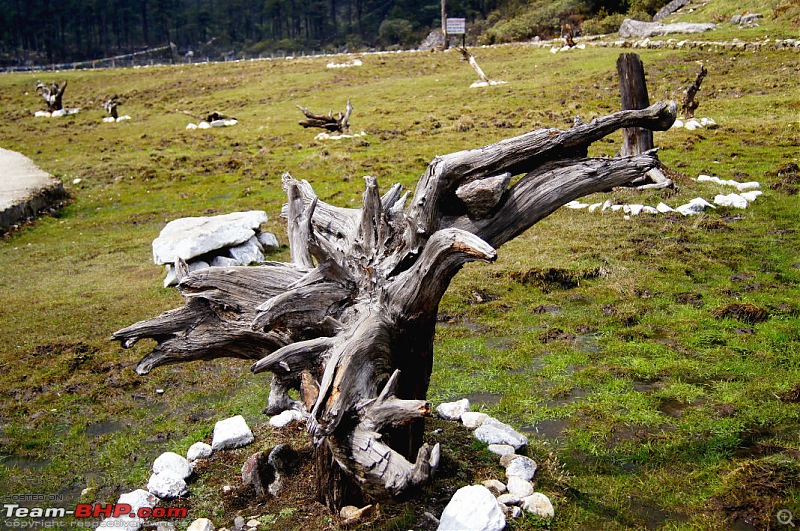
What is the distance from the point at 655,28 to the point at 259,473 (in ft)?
140

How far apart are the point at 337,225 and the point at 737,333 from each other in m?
5.48

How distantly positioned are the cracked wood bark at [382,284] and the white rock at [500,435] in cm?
78

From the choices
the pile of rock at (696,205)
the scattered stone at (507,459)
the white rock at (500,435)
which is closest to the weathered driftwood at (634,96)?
the pile of rock at (696,205)

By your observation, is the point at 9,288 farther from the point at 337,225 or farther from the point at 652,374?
the point at 652,374

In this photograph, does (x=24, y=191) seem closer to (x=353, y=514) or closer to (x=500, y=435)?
(x=500, y=435)

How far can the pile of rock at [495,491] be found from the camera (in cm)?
477

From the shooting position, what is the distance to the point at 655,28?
1618 inches

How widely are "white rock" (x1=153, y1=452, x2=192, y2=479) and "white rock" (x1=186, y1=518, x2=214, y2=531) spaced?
0.91 meters

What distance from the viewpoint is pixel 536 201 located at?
571cm

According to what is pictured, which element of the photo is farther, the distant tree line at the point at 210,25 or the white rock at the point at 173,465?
the distant tree line at the point at 210,25

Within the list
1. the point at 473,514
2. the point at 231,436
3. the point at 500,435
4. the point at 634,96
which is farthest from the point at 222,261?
the point at 634,96

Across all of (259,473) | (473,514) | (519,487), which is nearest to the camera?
(473,514)

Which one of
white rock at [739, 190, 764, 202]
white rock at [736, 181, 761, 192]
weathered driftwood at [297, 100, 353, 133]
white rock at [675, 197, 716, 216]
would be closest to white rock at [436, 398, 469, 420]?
white rock at [675, 197, 716, 216]

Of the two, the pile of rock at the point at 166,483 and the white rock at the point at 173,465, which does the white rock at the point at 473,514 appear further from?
the white rock at the point at 173,465
